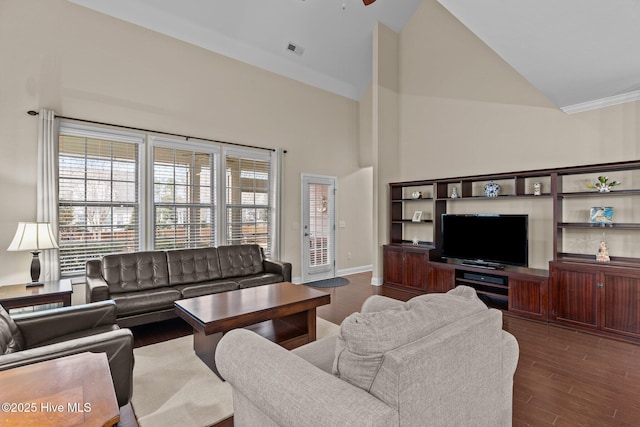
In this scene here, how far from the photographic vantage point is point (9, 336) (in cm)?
201

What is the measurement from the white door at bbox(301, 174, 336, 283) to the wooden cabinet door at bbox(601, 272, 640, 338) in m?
4.32

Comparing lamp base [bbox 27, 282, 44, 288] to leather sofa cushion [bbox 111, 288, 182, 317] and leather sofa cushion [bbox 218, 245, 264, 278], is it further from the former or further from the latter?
leather sofa cushion [bbox 218, 245, 264, 278]

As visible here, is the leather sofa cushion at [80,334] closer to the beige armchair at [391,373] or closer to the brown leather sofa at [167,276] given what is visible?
the brown leather sofa at [167,276]

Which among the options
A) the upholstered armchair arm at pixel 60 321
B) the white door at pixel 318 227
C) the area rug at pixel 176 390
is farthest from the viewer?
the white door at pixel 318 227

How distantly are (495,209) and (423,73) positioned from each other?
284 cm

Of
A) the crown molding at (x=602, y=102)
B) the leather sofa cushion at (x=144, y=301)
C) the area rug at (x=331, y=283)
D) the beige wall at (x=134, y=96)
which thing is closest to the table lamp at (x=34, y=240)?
the beige wall at (x=134, y=96)

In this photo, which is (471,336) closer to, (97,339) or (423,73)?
(97,339)

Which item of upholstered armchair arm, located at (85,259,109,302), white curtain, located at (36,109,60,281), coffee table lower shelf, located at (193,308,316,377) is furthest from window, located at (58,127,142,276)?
coffee table lower shelf, located at (193,308,316,377)

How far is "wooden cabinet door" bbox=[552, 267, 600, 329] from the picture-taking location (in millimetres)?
3676

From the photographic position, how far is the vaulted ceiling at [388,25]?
2828 millimetres

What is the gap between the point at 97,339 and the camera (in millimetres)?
1923

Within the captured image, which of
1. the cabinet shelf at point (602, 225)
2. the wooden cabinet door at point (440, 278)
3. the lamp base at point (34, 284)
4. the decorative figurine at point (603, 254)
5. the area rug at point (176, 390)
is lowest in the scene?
the area rug at point (176, 390)

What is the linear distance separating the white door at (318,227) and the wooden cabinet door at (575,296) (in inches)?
152

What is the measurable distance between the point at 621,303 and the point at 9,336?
5465 mm
